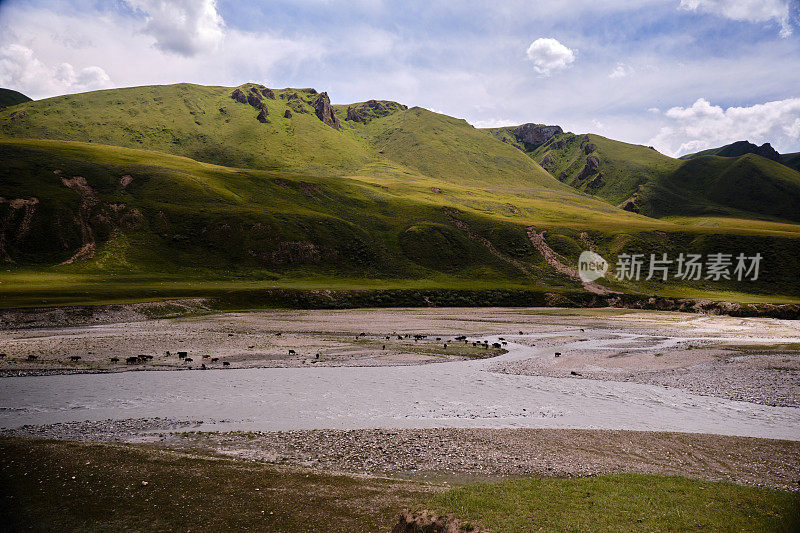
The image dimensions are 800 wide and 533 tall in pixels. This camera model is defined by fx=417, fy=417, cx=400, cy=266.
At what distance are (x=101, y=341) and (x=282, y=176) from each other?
147342 millimetres

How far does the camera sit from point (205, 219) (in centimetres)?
12781

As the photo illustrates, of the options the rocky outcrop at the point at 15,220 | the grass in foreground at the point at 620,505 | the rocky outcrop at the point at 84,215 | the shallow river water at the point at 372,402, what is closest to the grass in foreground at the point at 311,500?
the grass in foreground at the point at 620,505

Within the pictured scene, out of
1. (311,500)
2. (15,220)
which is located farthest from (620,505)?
(15,220)

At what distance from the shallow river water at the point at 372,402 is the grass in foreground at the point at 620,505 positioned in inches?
383

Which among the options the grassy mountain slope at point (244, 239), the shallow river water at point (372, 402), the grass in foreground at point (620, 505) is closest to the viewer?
the grass in foreground at point (620, 505)

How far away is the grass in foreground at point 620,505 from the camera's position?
11.3 m

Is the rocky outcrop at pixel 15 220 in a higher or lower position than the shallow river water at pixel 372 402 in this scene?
higher

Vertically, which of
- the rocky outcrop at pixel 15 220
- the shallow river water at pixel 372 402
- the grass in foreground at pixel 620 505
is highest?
the rocky outcrop at pixel 15 220

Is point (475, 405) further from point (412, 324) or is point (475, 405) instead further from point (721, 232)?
point (721, 232)

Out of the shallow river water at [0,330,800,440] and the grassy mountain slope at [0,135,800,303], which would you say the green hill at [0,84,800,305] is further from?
the shallow river water at [0,330,800,440]

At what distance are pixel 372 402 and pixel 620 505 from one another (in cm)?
1864

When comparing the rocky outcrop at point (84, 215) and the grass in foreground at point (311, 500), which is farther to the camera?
the rocky outcrop at point (84, 215)

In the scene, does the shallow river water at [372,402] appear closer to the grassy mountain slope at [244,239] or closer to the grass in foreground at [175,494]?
the grass in foreground at [175,494]

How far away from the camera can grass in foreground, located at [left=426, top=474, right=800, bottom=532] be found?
11328 mm
